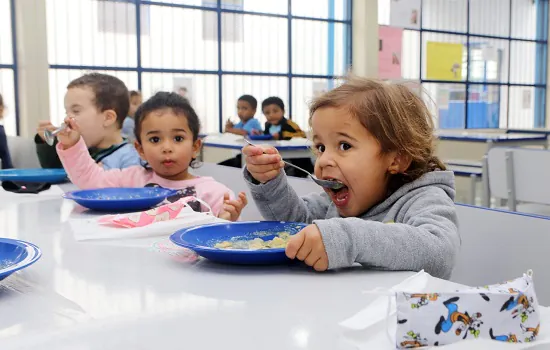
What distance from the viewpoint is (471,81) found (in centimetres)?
969

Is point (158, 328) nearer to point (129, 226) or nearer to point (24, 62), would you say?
point (129, 226)

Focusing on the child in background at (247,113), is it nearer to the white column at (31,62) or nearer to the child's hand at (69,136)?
the white column at (31,62)

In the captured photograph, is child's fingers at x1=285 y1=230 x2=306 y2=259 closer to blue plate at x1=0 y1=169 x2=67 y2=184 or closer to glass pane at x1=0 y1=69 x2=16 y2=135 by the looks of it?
blue plate at x1=0 y1=169 x2=67 y2=184

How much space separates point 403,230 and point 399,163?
1.03 ft

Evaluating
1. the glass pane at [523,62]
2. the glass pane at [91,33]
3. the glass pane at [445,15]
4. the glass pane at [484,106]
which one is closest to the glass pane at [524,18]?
the glass pane at [523,62]

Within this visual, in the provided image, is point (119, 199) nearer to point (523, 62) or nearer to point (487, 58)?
point (487, 58)

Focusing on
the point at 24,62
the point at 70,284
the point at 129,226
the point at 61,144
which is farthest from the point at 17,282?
the point at 24,62

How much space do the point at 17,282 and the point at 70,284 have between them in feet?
0.24

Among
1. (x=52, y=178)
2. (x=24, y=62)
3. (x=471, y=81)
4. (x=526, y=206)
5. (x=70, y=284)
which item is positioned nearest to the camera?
(x=70, y=284)

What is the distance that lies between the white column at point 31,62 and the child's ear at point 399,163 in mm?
5713

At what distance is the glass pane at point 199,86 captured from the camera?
23.5 ft

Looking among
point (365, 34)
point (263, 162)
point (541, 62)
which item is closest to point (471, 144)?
point (365, 34)

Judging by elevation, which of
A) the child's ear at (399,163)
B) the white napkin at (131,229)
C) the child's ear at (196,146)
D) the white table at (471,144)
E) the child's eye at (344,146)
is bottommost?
the white table at (471,144)

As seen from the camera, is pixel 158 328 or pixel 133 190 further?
pixel 133 190
